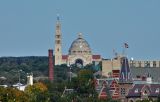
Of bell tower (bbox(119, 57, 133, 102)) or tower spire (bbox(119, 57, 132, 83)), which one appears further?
tower spire (bbox(119, 57, 132, 83))

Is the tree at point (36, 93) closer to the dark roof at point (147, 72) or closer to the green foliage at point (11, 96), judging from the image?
the green foliage at point (11, 96)

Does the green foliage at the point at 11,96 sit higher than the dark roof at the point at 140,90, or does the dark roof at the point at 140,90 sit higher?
the dark roof at the point at 140,90

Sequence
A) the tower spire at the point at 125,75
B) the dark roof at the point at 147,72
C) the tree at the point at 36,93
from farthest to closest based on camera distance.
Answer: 1. the dark roof at the point at 147,72
2. the tower spire at the point at 125,75
3. the tree at the point at 36,93

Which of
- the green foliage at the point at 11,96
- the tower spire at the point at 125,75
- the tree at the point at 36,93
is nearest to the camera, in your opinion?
the green foliage at the point at 11,96

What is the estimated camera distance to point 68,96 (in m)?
159

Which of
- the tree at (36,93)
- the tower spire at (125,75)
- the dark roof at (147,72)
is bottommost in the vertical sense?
the tree at (36,93)

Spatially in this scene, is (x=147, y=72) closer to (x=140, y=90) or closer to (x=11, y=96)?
(x=140, y=90)

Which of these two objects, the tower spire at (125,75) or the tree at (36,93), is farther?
the tower spire at (125,75)

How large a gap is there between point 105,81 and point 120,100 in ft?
34.1

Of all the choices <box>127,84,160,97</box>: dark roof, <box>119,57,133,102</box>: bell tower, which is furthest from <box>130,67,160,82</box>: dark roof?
<box>127,84,160,97</box>: dark roof

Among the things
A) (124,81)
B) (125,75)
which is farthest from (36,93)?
(125,75)

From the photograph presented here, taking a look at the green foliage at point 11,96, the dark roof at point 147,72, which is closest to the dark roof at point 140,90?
the dark roof at point 147,72

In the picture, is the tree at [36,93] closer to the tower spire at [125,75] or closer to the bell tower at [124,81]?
the bell tower at [124,81]

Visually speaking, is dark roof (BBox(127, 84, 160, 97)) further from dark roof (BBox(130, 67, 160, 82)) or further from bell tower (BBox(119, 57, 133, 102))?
dark roof (BBox(130, 67, 160, 82))
